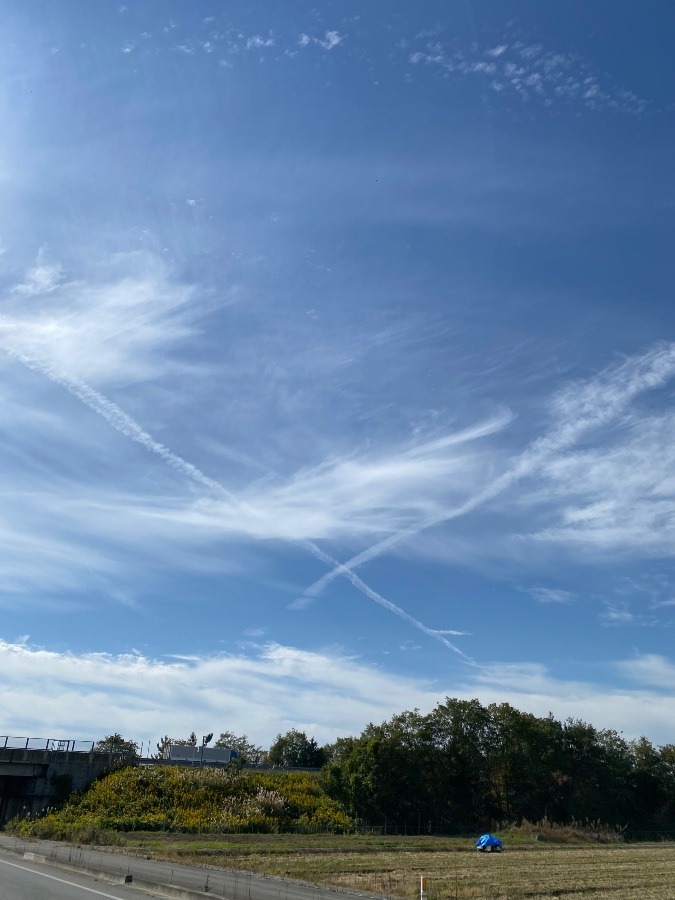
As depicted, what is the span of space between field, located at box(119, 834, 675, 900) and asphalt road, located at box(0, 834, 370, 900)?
175cm

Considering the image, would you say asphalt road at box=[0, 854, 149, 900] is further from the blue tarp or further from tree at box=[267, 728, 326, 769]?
tree at box=[267, 728, 326, 769]

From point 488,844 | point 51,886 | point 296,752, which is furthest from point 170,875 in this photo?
point 296,752

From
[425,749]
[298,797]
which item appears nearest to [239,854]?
[298,797]

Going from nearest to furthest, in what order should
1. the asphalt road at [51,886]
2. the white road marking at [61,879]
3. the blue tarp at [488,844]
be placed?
the asphalt road at [51,886], the white road marking at [61,879], the blue tarp at [488,844]

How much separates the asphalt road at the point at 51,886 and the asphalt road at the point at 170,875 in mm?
62

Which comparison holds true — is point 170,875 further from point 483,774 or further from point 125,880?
point 483,774

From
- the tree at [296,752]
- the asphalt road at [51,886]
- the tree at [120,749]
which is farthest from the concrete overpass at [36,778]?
the tree at [296,752]

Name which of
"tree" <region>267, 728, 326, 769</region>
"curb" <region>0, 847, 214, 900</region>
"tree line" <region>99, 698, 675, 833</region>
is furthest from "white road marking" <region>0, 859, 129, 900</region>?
"tree" <region>267, 728, 326, 769</region>

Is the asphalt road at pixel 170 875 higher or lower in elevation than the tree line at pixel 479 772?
lower

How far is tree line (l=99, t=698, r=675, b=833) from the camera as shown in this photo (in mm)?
63844

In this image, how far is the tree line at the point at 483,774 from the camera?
63844mm

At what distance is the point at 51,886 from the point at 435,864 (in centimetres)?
2050

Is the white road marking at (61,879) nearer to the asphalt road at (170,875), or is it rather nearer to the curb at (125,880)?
the asphalt road at (170,875)

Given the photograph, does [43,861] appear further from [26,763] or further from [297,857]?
[26,763]
